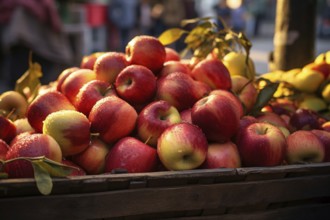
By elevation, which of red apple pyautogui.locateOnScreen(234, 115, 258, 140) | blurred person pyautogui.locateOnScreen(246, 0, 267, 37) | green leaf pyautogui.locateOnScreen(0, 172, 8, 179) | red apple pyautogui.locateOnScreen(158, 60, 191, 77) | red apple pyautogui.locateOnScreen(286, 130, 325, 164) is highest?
red apple pyautogui.locateOnScreen(158, 60, 191, 77)

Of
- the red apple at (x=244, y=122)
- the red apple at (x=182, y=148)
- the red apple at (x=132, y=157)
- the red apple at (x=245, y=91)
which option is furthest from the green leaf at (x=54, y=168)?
the red apple at (x=245, y=91)

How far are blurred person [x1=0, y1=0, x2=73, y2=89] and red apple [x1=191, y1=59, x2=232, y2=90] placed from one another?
13.6ft

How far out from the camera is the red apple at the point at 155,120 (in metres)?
1.72

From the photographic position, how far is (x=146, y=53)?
201cm

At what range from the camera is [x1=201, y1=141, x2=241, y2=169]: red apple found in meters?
1.65

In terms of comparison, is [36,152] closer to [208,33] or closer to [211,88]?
[211,88]

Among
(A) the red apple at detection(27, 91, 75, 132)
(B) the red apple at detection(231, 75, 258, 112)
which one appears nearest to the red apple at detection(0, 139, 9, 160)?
(A) the red apple at detection(27, 91, 75, 132)

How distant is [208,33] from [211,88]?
1.86 ft

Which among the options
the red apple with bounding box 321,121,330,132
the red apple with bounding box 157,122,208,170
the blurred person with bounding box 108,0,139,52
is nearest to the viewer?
the red apple with bounding box 157,122,208,170

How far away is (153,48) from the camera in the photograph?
2.03 metres

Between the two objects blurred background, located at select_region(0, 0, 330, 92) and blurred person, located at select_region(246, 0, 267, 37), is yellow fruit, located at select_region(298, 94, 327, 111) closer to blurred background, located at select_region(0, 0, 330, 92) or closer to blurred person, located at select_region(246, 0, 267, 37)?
blurred background, located at select_region(0, 0, 330, 92)

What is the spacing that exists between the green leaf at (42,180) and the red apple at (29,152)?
98mm

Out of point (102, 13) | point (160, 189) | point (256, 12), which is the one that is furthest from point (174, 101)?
point (256, 12)

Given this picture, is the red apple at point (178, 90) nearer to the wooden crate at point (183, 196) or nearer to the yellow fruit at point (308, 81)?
the wooden crate at point (183, 196)
